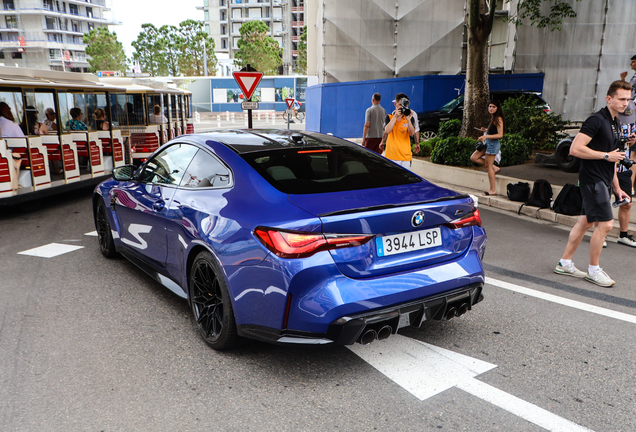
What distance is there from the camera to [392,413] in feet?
9.51

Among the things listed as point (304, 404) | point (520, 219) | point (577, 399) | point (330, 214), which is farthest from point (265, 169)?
point (520, 219)

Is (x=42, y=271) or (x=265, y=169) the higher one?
(x=265, y=169)

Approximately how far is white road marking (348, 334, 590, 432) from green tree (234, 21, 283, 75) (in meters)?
77.7

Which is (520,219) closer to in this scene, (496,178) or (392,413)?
(496,178)

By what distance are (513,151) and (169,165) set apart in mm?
9189

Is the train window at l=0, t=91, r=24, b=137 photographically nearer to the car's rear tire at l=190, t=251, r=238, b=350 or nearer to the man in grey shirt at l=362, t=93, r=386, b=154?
the man in grey shirt at l=362, t=93, r=386, b=154

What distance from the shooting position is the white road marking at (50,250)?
6266 mm

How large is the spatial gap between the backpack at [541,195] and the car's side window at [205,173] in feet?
20.4

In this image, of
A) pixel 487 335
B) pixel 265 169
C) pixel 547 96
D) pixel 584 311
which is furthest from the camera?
pixel 547 96

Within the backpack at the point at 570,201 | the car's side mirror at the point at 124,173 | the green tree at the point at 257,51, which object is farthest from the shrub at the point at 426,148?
the green tree at the point at 257,51

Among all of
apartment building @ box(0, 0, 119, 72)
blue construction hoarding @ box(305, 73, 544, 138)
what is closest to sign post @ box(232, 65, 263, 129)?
blue construction hoarding @ box(305, 73, 544, 138)

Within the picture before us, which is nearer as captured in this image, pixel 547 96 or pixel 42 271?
pixel 42 271

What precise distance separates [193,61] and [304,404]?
8504 centimetres

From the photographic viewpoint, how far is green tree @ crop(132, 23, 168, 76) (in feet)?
268
